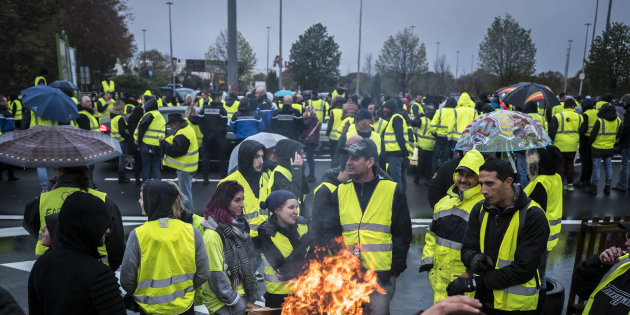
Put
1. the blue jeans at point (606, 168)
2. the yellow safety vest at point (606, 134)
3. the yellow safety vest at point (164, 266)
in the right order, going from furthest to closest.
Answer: the blue jeans at point (606, 168)
the yellow safety vest at point (606, 134)
the yellow safety vest at point (164, 266)

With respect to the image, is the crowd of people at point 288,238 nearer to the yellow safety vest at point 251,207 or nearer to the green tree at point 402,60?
the yellow safety vest at point 251,207

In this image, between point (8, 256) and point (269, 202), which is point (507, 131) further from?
point (8, 256)

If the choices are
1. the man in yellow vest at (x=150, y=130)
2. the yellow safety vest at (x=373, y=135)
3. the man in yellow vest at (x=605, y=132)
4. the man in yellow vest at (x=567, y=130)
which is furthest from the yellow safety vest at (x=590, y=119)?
the man in yellow vest at (x=150, y=130)

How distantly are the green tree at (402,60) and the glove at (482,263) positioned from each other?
46.4m

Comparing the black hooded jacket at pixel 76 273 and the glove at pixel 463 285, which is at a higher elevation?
the black hooded jacket at pixel 76 273

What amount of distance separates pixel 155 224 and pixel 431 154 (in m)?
9.31

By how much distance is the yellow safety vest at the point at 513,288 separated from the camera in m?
3.38

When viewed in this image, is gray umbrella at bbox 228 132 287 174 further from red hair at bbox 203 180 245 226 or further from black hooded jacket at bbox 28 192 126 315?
black hooded jacket at bbox 28 192 126 315

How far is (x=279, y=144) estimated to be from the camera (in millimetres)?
5727

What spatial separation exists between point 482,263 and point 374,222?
93 centimetres

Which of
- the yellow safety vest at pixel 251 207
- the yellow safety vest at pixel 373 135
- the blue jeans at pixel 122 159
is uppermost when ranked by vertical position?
the yellow safety vest at pixel 373 135

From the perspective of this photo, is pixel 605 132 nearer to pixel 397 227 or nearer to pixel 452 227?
pixel 452 227

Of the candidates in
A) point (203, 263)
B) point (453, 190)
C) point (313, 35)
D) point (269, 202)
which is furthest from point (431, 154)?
point (313, 35)

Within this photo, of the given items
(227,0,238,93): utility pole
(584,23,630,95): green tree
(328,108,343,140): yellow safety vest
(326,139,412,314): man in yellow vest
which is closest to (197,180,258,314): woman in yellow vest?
(326,139,412,314): man in yellow vest
